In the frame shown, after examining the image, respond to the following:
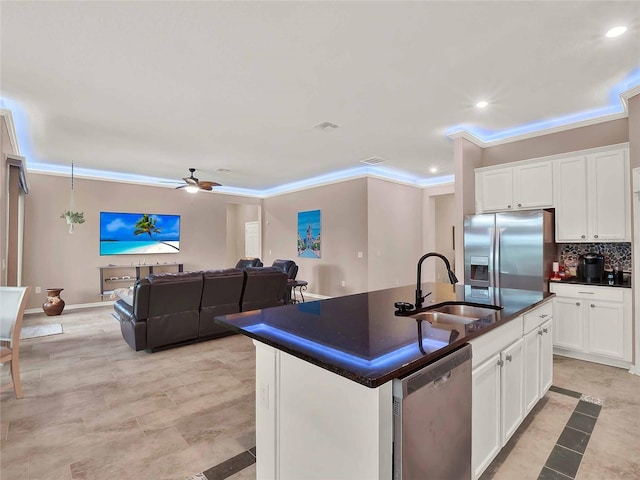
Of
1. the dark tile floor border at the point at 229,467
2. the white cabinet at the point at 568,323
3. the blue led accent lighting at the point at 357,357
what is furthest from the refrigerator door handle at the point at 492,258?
the dark tile floor border at the point at 229,467

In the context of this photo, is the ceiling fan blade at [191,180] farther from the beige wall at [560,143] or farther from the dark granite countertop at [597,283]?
the dark granite countertop at [597,283]

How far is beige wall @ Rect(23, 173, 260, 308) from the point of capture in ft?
Answer: 20.2

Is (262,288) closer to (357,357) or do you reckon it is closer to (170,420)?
(170,420)

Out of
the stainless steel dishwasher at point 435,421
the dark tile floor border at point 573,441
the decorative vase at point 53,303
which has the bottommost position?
the dark tile floor border at point 573,441

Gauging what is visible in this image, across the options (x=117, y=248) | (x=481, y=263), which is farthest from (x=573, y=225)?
(x=117, y=248)

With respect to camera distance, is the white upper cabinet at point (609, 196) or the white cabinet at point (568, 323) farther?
the white cabinet at point (568, 323)

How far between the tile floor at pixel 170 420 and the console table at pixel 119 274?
3126mm

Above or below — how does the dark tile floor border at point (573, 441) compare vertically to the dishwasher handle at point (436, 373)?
below

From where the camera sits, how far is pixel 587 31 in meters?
2.35

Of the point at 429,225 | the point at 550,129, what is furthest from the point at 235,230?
the point at 550,129

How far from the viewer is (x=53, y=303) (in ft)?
19.2

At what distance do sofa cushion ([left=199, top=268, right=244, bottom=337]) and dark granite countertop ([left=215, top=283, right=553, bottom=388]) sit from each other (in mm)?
2322

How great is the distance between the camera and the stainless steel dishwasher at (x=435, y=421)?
1.16 meters

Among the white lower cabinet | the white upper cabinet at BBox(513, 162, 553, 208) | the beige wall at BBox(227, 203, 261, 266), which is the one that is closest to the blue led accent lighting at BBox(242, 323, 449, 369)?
the white lower cabinet
